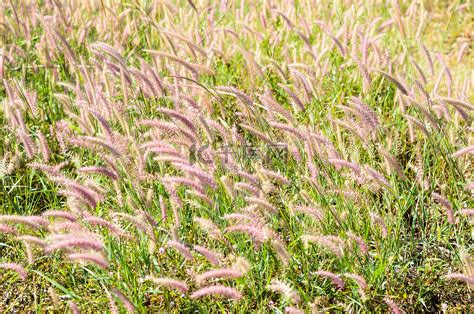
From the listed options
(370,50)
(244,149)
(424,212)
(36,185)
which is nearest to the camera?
(424,212)

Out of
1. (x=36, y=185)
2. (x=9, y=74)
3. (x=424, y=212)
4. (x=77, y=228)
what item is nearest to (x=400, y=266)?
(x=424, y=212)

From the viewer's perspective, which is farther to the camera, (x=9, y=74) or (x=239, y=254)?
(x=9, y=74)

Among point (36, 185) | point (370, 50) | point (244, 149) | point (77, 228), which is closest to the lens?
point (77, 228)

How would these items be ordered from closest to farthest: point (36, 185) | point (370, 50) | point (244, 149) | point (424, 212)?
point (424, 212) → point (244, 149) → point (36, 185) → point (370, 50)

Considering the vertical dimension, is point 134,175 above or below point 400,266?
above

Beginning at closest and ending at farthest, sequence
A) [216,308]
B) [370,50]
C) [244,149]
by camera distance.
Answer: [216,308]
[244,149]
[370,50]

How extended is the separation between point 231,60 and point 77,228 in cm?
233

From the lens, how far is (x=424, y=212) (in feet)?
8.82

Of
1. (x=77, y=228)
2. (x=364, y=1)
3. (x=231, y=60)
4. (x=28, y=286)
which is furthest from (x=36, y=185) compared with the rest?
(x=364, y=1)

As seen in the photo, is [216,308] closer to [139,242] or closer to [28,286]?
[139,242]

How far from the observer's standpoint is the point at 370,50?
3883 millimetres

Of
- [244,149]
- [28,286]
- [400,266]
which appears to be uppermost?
[244,149]

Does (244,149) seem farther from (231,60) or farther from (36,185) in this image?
(231,60)

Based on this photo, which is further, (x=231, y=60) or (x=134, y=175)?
(x=231, y=60)
